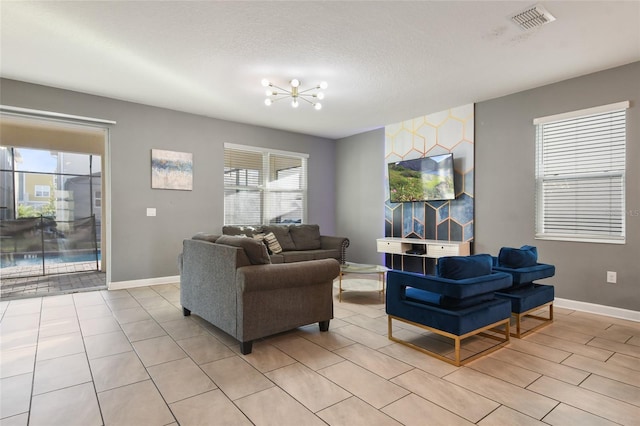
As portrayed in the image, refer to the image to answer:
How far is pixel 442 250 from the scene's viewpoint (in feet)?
16.1

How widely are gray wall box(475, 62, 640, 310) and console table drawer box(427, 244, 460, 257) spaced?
1.62ft

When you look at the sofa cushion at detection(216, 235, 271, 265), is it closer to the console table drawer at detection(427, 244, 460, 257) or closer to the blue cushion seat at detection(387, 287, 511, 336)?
the blue cushion seat at detection(387, 287, 511, 336)

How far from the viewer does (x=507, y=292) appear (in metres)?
3.26

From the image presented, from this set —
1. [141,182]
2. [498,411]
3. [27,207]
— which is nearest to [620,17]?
[498,411]

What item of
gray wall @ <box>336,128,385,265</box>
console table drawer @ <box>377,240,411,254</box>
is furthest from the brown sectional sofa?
gray wall @ <box>336,128,385,265</box>

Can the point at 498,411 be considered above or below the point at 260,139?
below

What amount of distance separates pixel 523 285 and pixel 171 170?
514 centimetres

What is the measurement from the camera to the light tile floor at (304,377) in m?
1.86

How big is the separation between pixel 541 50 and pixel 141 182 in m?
5.45

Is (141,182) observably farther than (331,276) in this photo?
Yes

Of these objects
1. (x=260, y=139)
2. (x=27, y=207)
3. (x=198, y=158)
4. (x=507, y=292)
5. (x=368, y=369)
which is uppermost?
(x=260, y=139)

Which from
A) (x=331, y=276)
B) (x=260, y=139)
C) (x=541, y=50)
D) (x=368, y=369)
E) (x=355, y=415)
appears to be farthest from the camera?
(x=260, y=139)

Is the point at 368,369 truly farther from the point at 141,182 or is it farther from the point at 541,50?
the point at 141,182

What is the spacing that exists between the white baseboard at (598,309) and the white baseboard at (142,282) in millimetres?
5508
